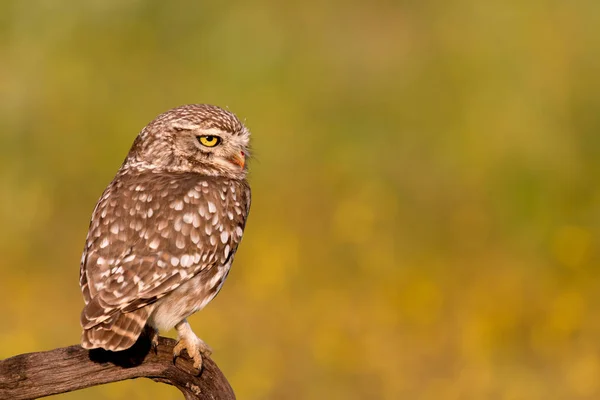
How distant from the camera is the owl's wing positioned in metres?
4.99

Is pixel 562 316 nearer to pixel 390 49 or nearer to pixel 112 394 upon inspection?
pixel 112 394

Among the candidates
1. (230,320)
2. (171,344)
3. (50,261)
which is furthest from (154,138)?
(50,261)

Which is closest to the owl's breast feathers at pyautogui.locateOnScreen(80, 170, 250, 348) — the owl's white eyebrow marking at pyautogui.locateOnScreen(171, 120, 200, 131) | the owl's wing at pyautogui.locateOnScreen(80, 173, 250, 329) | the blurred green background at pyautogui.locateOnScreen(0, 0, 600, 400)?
the owl's wing at pyautogui.locateOnScreen(80, 173, 250, 329)

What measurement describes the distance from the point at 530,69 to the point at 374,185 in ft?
7.52

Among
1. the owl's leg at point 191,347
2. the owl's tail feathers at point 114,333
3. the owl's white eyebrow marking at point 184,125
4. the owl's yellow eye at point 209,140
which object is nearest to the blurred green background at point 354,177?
the owl's leg at point 191,347

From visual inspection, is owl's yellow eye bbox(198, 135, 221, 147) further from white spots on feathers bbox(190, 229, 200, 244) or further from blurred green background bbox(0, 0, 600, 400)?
blurred green background bbox(0, 0, 600, 400)

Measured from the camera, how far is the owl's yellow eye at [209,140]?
5.77 meters

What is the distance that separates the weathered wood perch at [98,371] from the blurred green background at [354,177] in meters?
2.72

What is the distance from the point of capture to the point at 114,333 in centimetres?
479

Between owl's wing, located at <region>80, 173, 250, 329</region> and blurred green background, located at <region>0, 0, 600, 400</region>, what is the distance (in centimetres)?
262

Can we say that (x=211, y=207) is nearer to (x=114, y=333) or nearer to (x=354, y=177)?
(x=114, y=333)

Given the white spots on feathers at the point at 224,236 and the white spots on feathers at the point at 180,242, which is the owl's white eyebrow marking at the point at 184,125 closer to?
the white spots on feathers at the point at 224,236

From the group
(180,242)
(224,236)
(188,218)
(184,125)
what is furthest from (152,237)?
(184,125)

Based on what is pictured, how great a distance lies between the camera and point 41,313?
891cm
